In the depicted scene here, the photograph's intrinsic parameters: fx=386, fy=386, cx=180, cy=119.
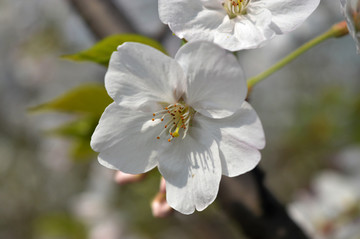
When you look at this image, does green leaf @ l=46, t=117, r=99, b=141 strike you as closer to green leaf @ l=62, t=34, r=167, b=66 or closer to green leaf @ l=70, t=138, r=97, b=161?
green leaf @ l=70, t=138, r=97, b=161

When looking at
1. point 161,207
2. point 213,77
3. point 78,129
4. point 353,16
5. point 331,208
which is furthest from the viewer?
point 331,208

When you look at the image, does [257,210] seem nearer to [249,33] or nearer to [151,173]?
[151,173]

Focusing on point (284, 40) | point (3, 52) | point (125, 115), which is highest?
point (125, 115)

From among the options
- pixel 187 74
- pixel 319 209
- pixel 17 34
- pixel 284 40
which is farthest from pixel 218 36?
pixel 17 34

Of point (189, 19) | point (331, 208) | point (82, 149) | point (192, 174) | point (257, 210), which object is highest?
point (189, 19)

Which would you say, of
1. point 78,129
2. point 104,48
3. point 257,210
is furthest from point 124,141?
point 78,129

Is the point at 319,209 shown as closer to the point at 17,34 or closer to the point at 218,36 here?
the point at 218,36

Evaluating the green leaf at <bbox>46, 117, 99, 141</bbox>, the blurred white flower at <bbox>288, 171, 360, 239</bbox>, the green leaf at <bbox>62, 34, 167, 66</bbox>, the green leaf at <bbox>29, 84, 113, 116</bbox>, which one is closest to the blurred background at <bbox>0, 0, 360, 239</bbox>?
the blurred white flower at <bbox>288, 171, 360, 239</bbox>
